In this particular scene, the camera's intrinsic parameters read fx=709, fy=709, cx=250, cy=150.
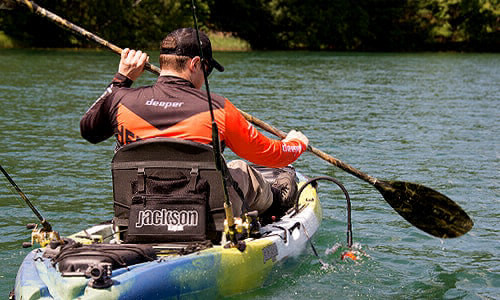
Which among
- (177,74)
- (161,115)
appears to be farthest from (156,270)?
(177,74)

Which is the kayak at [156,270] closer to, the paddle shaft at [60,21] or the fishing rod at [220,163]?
the fishing rod at [220,163]

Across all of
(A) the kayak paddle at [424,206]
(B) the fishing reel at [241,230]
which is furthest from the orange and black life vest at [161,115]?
(A) the kayak paddle at [424,206]

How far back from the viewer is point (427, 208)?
671cm

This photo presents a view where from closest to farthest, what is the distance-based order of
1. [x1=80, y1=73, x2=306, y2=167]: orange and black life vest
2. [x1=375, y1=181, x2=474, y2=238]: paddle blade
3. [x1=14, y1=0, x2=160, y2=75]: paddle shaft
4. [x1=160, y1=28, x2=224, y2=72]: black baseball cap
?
1. [x1=80, y1=73, x2=306, y2=167]: orange and black life vest
2. [x1=160, y1=28, x2=224, y2=72]: black baseball cap
3. [x1=14, y1=0, x2=160, y2=75]: paddle shaft
4. [x1=375, y1=181, x2=474, y2=238]: paddle blade

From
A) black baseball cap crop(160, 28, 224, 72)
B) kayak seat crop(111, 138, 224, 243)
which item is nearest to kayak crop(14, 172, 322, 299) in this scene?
kayak seat crop(111, 138, 224, 243)

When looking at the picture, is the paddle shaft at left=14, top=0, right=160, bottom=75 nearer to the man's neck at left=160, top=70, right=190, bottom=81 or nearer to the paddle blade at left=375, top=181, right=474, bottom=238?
the man's neck at left=160, top=70, right=190, bottom=81

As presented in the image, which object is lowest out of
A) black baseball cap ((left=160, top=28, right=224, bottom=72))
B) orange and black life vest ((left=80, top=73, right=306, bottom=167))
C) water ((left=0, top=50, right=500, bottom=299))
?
water ((left=0, top=50, right=500, bottom=299))

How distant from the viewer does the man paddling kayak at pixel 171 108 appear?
14.6 feet

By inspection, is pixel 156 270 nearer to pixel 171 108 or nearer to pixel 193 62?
pixel 171 108

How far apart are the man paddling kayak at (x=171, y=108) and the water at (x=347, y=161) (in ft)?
4.22

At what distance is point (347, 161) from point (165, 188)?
275 inches

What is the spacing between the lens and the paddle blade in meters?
6.59

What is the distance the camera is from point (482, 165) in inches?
433

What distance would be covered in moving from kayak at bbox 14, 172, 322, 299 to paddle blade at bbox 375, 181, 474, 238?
1.66 metres
